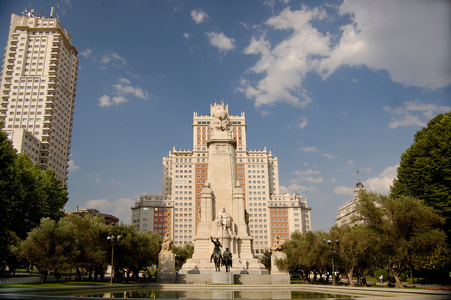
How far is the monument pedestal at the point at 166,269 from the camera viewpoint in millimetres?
35125

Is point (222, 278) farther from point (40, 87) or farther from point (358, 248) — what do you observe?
point (40, 87)

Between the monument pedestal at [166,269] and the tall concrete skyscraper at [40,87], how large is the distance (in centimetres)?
5743

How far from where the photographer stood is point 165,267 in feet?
119

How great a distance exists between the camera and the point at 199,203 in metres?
125

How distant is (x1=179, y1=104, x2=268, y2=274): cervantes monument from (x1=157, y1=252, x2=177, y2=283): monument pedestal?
2.26m

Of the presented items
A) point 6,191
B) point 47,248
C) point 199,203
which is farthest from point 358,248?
point 199,203

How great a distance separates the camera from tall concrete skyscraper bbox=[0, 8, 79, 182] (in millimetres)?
86938

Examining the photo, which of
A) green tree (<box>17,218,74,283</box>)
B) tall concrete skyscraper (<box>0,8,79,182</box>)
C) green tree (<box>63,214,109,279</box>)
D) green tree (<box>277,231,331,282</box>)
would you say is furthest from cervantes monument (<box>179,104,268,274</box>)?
tall concrete skyscraper (<box>0,8,79,182</box>)

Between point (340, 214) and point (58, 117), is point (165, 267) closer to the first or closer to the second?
point (58, 117)

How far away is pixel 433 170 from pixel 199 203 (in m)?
95.0

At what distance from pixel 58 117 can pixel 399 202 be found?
85.4 meters

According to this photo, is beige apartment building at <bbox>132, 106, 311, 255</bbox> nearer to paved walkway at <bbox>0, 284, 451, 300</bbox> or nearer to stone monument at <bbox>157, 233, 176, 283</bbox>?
stone monument at <bbox>157, 233, 176, 283</bbox>

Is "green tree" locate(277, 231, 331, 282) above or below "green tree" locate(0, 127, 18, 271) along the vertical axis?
below

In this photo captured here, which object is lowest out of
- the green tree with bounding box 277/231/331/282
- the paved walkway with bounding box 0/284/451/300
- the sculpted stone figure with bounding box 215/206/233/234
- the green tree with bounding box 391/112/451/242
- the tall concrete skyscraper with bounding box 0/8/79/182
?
the paved walkway with bounding box 0/284/451/300
